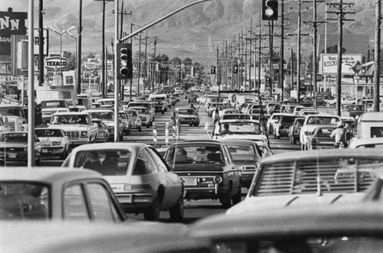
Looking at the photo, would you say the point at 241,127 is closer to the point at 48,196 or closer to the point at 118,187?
the point at 118,187

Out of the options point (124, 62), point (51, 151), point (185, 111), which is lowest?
point (51, 151)

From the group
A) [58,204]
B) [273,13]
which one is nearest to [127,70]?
[273,13]

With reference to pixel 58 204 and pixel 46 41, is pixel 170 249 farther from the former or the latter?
pixel 46 41

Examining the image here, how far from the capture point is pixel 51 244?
14.1 feet

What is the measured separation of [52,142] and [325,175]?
3142 cm

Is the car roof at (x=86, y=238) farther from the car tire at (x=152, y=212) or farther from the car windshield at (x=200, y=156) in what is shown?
the car windshield at (x=200, y=156)

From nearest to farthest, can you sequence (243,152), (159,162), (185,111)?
(159,162) < (243,152) < (185,111)

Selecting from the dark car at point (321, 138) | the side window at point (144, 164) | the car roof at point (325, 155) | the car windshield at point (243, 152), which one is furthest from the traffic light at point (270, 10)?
the car roof at point (325, 155)

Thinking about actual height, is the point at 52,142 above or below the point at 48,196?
below

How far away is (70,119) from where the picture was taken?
48844mm

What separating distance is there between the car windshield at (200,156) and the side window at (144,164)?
386 cm

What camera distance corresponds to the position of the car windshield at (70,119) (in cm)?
4838

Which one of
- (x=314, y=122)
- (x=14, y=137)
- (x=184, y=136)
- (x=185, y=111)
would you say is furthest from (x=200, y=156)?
(x=185, y=111)

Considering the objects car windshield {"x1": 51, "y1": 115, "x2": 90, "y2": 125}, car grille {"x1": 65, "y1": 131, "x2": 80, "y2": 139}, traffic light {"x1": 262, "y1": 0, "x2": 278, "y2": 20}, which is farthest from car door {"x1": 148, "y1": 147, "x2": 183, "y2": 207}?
car windshield {"x1": 51, "y1": 115, "x2": 90, "y2": 125}
